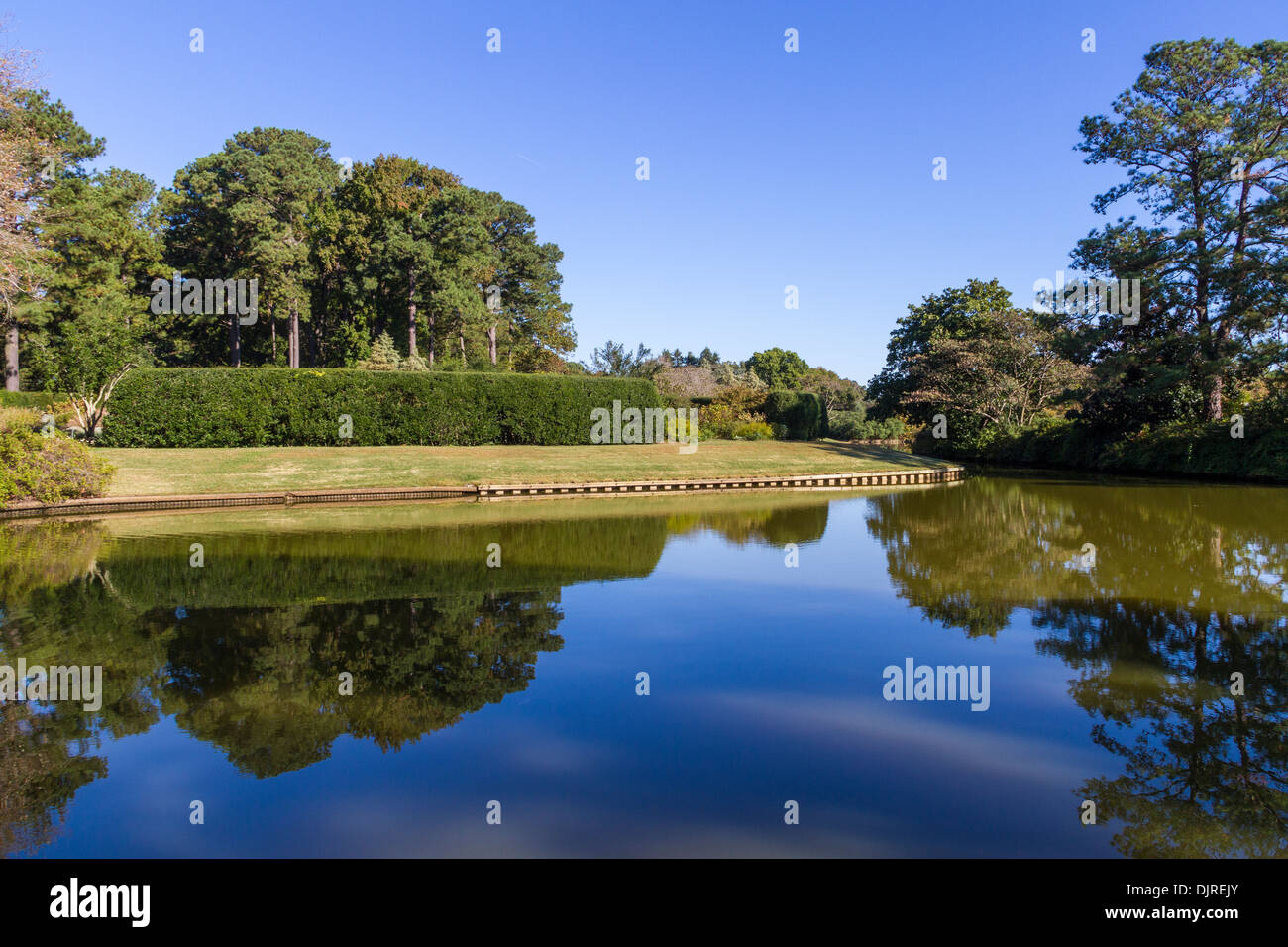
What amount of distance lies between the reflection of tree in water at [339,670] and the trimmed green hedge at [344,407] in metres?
16.3

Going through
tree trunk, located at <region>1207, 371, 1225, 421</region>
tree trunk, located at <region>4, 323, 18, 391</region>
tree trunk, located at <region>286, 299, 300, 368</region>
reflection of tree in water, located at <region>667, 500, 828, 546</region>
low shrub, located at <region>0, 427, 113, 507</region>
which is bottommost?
reflection of tree in water, located at <region>667, 500, 828, 546</region>

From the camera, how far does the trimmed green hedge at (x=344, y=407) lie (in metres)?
20.3

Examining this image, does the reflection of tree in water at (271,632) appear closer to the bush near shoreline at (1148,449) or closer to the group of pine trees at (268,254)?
the bush near shoreline at (1148,449)

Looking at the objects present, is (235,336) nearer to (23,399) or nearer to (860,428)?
(23,399)

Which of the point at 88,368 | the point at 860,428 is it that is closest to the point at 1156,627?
the point at 88,368

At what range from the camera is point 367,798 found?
11.3 ft

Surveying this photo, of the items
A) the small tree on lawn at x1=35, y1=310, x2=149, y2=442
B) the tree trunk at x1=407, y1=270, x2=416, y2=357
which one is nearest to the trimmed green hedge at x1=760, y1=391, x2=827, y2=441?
the tree trunk at x1=407, y1=270, x2=416, y2=357

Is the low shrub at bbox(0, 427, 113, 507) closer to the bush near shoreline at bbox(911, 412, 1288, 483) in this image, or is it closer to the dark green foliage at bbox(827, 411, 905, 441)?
the bush near shoreline at bbox(911, 412, 1288, 483)

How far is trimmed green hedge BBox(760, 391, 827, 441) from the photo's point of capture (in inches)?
1398

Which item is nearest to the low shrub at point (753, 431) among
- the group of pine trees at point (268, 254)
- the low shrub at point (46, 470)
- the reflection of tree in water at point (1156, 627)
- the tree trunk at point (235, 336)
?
the group of pine trees at point (268, 254)

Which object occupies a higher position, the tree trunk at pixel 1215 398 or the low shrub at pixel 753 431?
the tree trunk at pixel 1215 398

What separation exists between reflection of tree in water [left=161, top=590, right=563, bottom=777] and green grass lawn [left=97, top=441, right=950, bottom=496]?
38.5 ft
